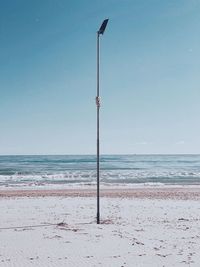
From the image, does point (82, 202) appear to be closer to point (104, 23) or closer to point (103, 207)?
point (103, 207)

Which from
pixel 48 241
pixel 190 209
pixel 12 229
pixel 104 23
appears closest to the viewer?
pixel 48 241

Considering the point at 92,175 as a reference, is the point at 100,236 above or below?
below

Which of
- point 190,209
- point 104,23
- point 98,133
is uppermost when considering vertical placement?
point 104,23

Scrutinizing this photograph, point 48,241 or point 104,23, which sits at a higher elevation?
point 104,23

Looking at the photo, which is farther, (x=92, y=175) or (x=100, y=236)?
(x=92, y=175)

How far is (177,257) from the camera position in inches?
388

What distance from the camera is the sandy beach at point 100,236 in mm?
9617

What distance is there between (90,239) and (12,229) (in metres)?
3.11

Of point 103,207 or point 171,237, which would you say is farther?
point 103,207

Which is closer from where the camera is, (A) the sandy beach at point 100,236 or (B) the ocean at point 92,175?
(A) the sandy beach at point 100,236

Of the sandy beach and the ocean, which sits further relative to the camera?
the ocean

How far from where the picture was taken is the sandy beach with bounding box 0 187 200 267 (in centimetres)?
962

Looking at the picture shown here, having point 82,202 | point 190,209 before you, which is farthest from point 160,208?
point 82,202

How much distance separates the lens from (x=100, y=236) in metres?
12.3
